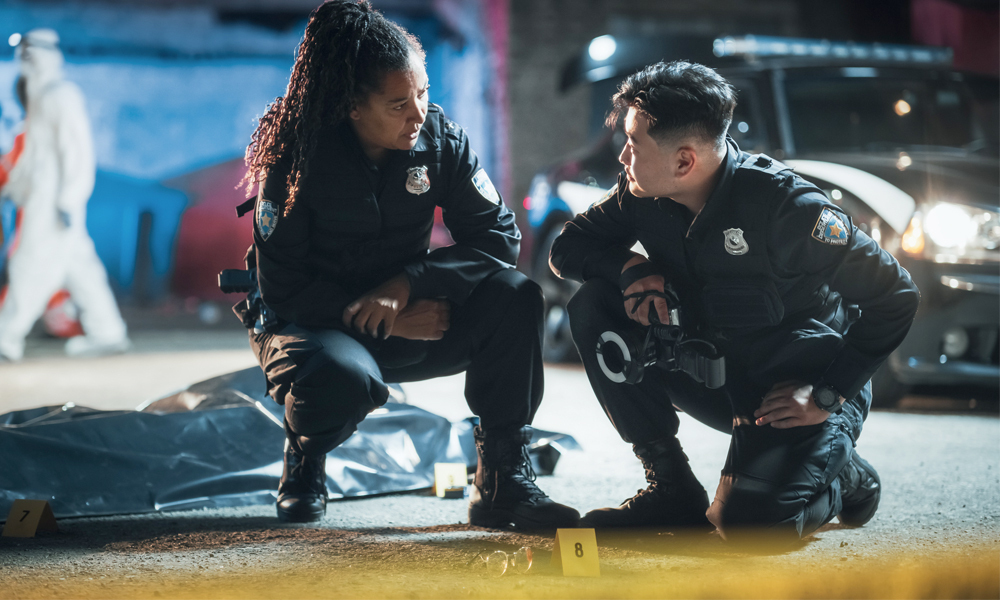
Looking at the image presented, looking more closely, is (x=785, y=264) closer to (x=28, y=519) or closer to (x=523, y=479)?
(x=523, y=479)

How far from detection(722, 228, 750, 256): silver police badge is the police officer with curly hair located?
431mm

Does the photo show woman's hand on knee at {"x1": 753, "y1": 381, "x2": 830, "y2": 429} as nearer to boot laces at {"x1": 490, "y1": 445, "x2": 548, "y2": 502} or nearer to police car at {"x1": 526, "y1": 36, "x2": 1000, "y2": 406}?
boot laces at {"x1": 490, "y1": 445, "x2": 548, "y2": 502}

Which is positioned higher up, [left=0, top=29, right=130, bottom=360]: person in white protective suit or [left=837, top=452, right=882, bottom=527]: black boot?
[left=0, top=29, right=130, bottom=360]: person in white protective suit

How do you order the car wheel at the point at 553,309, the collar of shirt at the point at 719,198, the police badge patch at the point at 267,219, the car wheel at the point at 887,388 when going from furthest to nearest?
the car wheel at the point at 553,309 < the car wheel at the point at 887,388 < the police badge patch at the point at 267,219 < the collar of shirt at the point at 719,198

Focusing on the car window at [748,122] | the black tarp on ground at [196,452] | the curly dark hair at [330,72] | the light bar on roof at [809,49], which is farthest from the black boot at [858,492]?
the light bar on roof at [809,49]

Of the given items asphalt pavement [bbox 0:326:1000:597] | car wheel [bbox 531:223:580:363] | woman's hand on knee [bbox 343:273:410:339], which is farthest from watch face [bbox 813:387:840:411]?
car wheel [bbox 531:223:580:363]

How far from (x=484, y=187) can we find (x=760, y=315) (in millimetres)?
669

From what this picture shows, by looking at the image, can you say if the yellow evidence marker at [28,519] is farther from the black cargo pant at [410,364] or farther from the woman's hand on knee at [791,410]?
the woman's hand on knee at [791,410]

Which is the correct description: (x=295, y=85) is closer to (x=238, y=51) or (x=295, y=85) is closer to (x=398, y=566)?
(x=398, y=566)

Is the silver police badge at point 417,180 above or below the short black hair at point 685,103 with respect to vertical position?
below

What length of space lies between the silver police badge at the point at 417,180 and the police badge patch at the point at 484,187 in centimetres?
11

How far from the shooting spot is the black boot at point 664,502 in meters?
1.81

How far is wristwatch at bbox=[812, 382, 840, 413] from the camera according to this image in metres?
1.66

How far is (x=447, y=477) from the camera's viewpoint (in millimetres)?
2203
